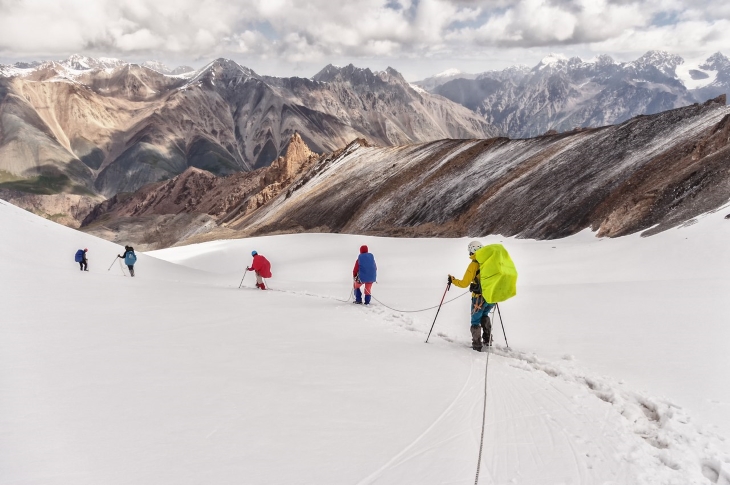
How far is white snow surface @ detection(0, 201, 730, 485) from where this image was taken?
423 cm

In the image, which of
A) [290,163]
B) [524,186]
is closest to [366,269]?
[524,186]

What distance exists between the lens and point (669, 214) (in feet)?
69.5

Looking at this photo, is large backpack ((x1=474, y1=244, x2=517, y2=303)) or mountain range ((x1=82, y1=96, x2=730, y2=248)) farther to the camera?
mountain range ((x1=82, y1=96, x2=730, y2=248))

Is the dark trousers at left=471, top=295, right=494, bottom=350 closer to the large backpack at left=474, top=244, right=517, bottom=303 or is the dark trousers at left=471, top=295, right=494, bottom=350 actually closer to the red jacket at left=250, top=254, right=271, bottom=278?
the large backpack at left=474, top=244, right=517, bottom=303

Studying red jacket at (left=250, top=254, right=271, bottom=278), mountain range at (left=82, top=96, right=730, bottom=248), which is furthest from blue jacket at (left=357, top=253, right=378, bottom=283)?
mountain range at (left=82, top=96, right=730, bottom=248)

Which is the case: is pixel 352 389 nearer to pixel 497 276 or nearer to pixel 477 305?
pixel 497 276

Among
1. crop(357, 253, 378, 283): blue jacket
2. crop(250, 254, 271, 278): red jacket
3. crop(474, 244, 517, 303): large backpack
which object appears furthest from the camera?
crop(250, 254, 271, 278): red jacket

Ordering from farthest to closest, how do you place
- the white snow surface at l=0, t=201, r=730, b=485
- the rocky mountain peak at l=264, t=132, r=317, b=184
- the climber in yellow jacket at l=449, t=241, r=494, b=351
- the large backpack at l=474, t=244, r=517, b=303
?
the rocky mountain peak at l=264, t=132, r=317, b=184
the climber in yellow jacket at l=449, t=241, r=494, b=351
the large backpack at l=474, t=244, r=517, b=303
the white snow surface at l=0, t=201, r=730, b=485

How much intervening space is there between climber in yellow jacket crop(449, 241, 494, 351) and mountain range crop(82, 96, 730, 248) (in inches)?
576

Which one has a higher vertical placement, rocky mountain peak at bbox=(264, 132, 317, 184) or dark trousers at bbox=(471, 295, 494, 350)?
rocky mountain peak at bbox=(264, 132, 317, 184)

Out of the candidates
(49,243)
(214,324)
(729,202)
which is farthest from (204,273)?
(729,202)

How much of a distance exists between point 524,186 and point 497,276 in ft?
106

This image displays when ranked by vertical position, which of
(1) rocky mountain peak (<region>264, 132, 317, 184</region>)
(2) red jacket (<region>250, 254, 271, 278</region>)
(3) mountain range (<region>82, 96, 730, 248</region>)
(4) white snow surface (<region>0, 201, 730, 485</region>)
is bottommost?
(4) white snow surface (<region>0, 201, 730, 485</region>)

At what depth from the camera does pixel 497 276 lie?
27.8 feet
